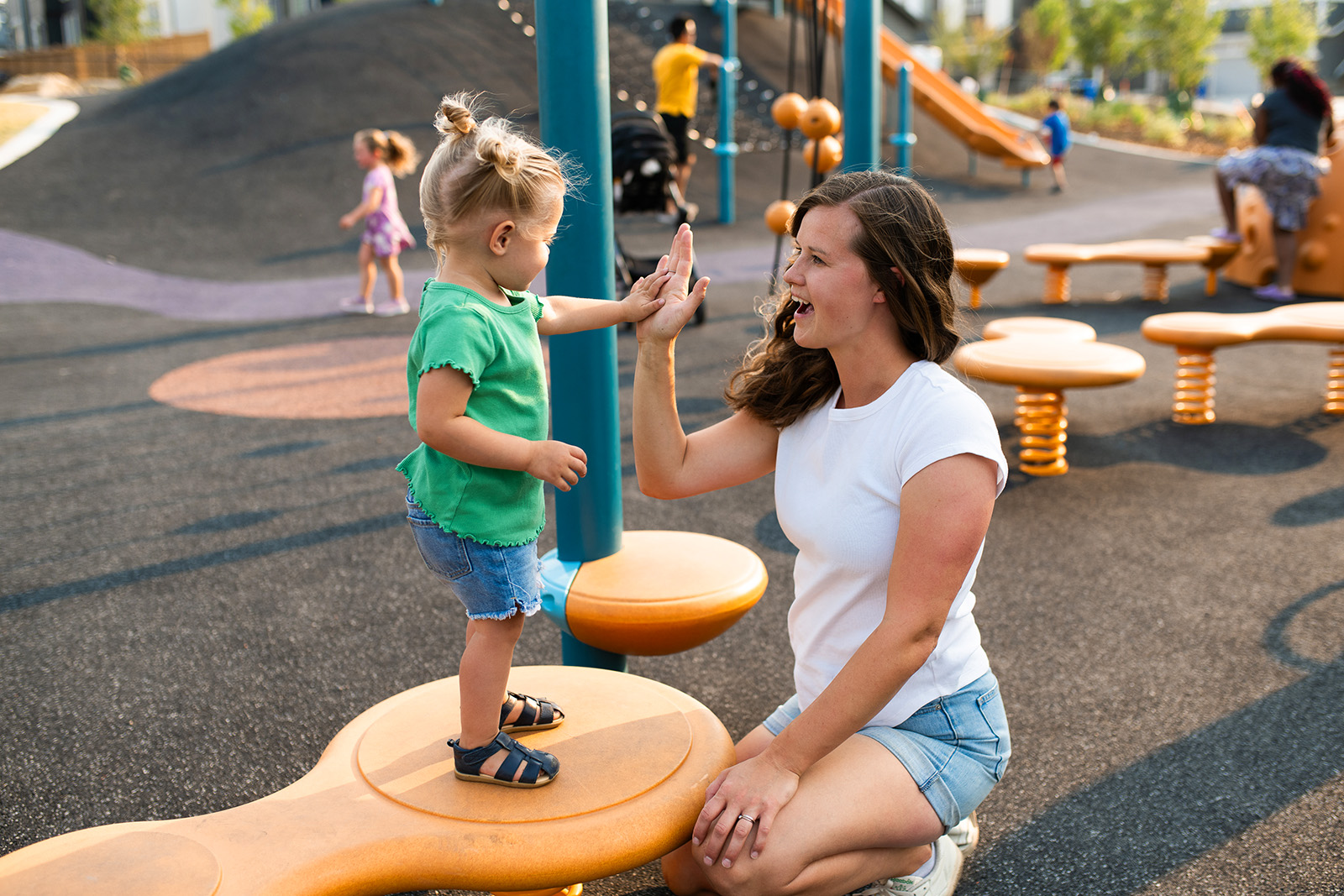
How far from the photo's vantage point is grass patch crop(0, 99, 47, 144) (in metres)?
14.5

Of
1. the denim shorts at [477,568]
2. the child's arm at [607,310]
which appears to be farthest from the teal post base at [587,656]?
the child's arm at [607,310]

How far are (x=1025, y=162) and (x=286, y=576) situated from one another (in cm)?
1589

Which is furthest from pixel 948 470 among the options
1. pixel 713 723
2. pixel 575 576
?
pixel 575 576

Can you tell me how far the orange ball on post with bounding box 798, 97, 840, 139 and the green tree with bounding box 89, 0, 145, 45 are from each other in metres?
38.8

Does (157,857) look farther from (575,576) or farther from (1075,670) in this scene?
(1075,670)

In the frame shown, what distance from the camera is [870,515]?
1855 millimetres

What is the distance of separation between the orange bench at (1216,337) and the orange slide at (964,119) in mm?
11883

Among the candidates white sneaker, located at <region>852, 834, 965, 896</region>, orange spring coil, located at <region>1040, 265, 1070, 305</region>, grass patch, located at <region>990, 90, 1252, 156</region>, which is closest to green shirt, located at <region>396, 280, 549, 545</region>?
white sneaker, located at <region>852, 834, 965, 896</region>

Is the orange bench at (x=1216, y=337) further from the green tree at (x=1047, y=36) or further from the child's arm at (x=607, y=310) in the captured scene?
the green tree at (x=1047, y=36)

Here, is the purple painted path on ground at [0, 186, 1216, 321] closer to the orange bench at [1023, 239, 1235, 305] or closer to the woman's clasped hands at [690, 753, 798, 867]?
the orange bench at [1023, 239, 1235, 305]

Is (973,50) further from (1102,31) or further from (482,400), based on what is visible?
(482,400)

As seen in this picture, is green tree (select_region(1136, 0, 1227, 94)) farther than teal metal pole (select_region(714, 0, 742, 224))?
Yes

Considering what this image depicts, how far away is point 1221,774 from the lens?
2.53 m

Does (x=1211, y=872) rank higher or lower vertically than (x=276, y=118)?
lower
